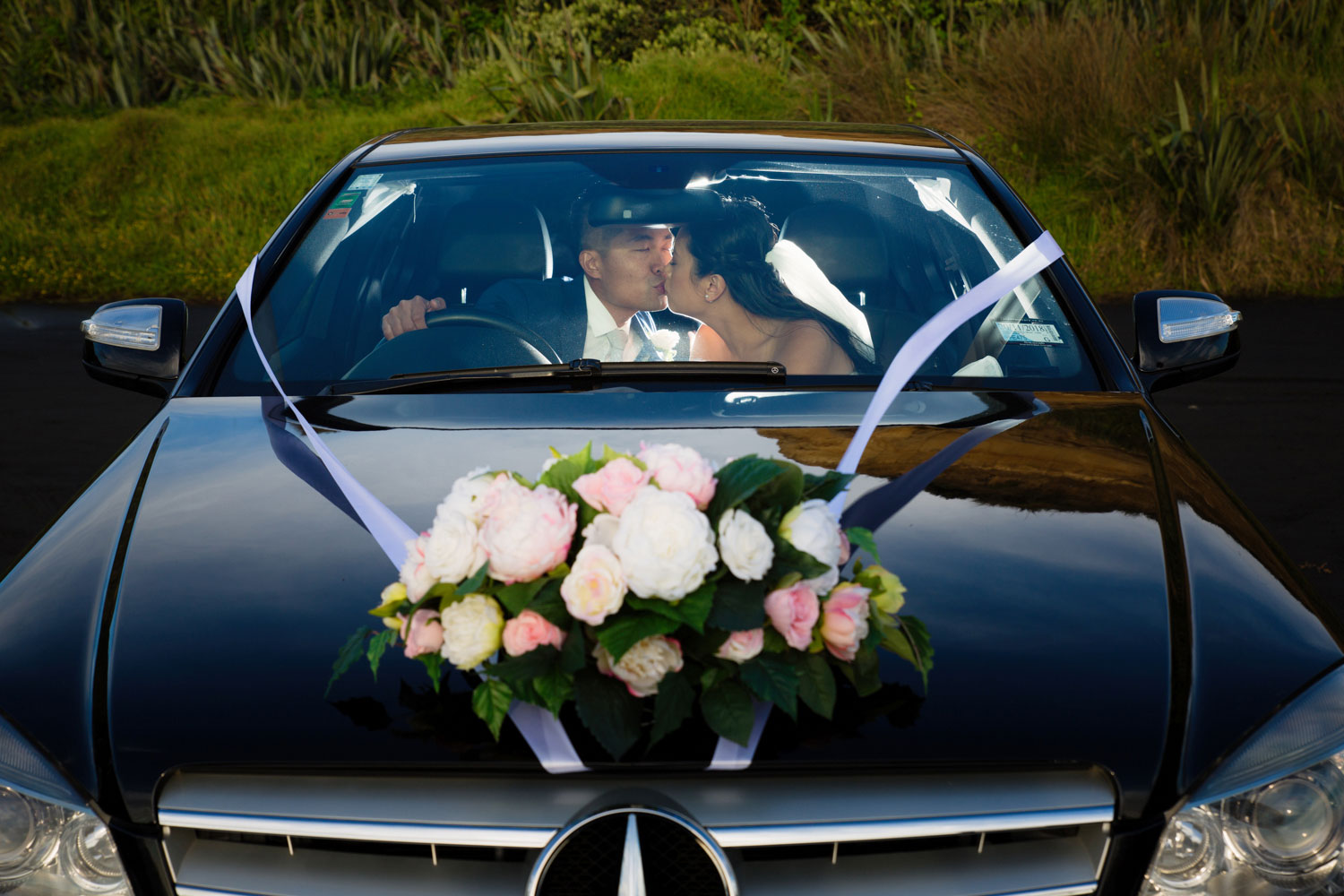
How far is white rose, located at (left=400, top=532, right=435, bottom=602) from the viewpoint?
1.62 metres

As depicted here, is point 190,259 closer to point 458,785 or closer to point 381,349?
point 381,349

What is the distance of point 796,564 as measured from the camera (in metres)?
1.60

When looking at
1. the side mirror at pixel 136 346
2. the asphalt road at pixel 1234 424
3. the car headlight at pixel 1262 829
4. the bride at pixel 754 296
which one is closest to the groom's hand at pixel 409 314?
the side mirror at pixel 136 346

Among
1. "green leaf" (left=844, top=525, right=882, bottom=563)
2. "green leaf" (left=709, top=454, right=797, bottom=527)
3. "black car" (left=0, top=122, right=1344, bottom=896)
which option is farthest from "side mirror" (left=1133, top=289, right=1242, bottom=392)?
"green leaf" (left=709, top=454, right=797, bottom=527)

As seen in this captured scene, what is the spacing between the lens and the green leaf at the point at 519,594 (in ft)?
5.14

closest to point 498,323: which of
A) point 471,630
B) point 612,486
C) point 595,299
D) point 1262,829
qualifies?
point 595,299

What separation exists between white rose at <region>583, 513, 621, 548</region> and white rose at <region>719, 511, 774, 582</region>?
0.13m

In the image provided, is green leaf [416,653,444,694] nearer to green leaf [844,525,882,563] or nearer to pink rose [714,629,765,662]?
pink rose [714,629,765,662]

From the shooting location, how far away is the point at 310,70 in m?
16.8

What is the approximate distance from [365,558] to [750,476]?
0.58 metres

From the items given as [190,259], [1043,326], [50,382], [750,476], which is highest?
[750,476]

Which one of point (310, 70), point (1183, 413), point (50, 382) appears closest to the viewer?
point (1183, 413)

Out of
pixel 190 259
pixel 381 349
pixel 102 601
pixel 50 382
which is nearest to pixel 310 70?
pixel 190 259

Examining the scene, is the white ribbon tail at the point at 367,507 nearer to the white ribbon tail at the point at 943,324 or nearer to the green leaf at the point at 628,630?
the green leaf at the point at 628,630
